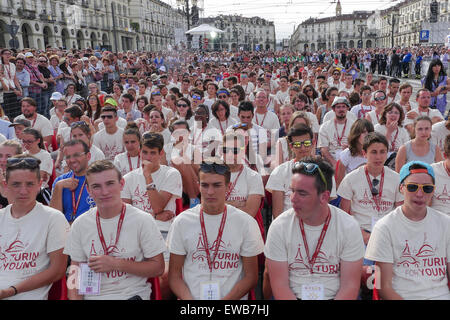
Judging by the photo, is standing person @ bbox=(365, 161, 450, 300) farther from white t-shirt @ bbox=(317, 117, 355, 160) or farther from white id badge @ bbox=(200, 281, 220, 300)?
white t-shirt @ bbox=(317, 117, 355, 160)

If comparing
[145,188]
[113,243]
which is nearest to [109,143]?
[145,188]

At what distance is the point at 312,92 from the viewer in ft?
32.7

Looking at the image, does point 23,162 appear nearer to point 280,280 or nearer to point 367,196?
point 280,280

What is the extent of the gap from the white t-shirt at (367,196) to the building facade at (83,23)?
17.3 meters

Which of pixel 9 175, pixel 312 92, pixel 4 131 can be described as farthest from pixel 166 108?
pixel 9 175

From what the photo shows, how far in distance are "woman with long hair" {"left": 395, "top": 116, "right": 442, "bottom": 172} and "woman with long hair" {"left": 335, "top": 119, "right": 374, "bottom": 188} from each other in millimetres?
447

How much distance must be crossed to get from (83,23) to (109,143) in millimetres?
64080

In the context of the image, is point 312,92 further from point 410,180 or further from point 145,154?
point 410,180

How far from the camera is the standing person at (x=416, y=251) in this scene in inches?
106

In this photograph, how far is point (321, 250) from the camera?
2711mm

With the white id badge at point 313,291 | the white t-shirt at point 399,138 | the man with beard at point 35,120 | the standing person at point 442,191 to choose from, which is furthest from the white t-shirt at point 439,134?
the man with beard at point 35,120

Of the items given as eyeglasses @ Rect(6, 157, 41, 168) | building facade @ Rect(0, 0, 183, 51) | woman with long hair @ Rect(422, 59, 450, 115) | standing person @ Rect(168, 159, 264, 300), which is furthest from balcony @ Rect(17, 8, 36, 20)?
standing person @ Rect(168, 159, 264, 300)

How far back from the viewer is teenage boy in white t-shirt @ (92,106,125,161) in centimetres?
598
